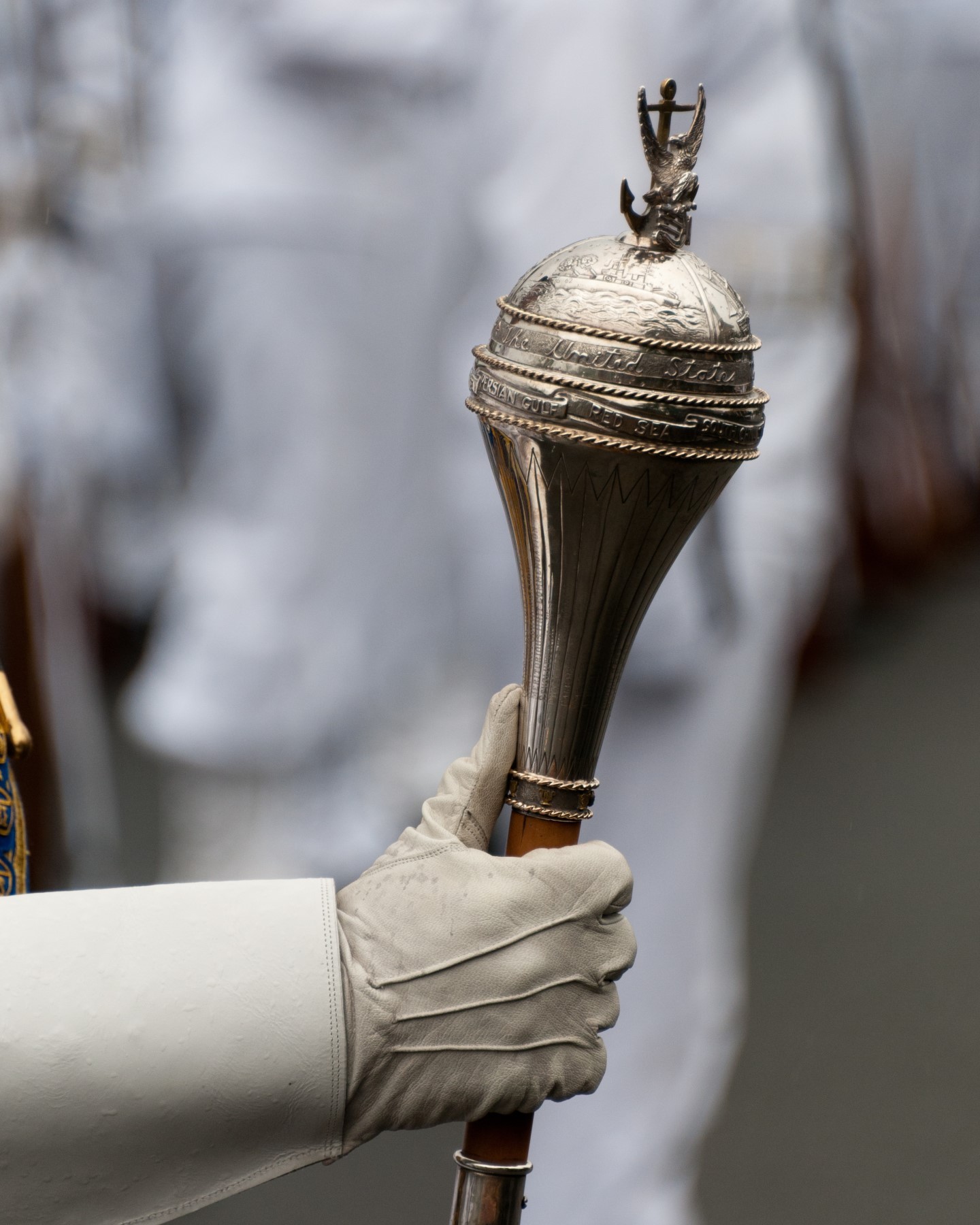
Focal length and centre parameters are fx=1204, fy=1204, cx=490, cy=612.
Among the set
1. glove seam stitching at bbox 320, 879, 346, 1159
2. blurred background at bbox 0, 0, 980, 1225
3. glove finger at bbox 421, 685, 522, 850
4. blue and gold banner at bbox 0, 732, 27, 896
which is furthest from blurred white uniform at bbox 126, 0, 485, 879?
glove seam stitching at bbox 320, 879, 346, 1159

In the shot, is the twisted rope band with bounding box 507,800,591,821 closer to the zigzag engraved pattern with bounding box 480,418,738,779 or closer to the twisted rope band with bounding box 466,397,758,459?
the zigzag engraved pattern with bounding box 480,418,738,779

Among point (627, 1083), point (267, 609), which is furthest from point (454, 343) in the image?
point (627, 1083)

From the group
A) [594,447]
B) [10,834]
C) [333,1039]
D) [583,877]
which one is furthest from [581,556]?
[10,834]

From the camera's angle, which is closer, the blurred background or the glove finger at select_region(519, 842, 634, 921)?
the glove finger at select_region(519, 842, 634, 921)

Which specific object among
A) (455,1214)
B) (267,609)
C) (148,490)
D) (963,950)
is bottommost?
(963,950)

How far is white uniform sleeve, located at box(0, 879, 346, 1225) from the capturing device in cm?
73

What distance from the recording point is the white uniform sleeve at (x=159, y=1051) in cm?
73

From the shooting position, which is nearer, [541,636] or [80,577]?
Result: [541,636]

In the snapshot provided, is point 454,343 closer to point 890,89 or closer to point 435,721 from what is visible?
point 435,721

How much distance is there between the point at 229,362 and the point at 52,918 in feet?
3.97

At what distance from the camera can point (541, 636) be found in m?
0.85

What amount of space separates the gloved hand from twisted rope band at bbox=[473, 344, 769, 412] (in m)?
0.26

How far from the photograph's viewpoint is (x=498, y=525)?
1.84 m

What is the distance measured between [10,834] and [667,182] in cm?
76
